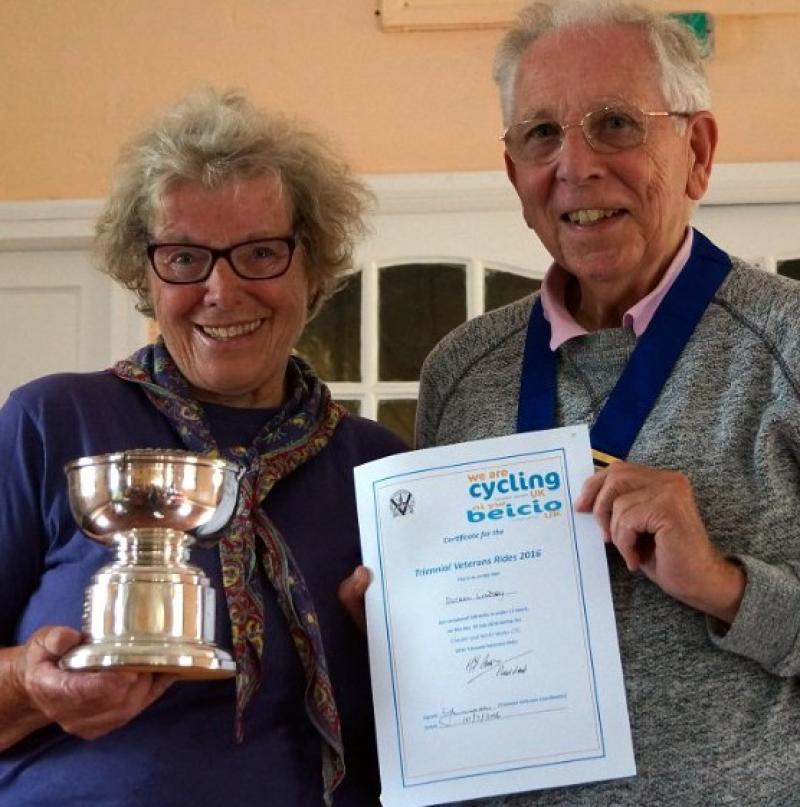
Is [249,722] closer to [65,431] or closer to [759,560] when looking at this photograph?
[65,431]

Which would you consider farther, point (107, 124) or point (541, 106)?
point (107, 124)

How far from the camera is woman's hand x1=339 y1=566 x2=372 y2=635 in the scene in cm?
158

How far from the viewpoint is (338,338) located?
11.6ft

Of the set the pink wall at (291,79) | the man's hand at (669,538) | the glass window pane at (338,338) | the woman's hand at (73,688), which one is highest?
the pink wall at (291,79)

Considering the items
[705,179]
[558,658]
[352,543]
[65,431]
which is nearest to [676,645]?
[558,658]

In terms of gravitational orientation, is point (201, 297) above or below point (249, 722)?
above

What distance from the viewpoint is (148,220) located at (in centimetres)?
178

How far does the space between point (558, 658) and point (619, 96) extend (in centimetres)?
67

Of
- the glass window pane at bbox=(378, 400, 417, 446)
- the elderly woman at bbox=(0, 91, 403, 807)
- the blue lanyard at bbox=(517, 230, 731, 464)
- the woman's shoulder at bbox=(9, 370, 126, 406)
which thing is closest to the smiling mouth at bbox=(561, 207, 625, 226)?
the blue lanyard at bbox=(517, 230, 731, 464)

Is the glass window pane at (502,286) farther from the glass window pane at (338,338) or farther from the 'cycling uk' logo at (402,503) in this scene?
the 'cycling uk' logo at (402,503)

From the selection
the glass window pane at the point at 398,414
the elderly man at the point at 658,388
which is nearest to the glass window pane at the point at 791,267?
the glass window pane at the point at 398,414

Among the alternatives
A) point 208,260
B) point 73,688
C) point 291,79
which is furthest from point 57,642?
point 291,79

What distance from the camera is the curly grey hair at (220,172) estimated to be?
1.76 metres

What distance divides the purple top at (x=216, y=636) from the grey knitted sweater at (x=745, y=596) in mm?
238
